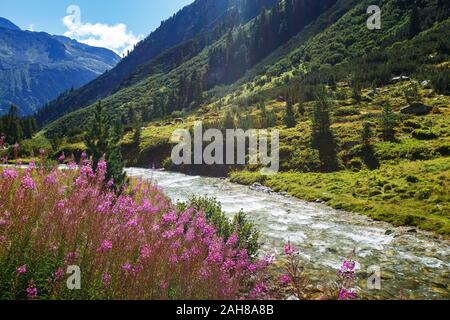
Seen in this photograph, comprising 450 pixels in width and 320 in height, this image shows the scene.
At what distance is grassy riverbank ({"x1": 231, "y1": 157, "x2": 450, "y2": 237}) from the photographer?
59.9 ft

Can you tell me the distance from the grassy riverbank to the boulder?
52.9 ft

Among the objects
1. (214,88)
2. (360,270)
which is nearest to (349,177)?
(360,270)

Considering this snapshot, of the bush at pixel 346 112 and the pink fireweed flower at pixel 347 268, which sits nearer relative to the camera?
the pink fireweed flower at pixel 347 268

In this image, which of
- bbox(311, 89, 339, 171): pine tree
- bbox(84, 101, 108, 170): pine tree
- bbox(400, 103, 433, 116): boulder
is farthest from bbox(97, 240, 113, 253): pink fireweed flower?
bbox(400, 103, 433, 116): boulder

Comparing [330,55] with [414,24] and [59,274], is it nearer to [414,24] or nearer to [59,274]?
[414,24]

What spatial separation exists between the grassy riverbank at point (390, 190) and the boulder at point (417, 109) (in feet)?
52.9

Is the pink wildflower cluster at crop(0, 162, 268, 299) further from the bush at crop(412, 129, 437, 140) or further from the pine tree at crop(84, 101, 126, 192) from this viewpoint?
the bush at crop(412, 129, 437, 140)

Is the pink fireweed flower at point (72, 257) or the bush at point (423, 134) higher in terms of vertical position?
the bush at point (423, 134)

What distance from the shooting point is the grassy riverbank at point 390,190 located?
18.3 meters

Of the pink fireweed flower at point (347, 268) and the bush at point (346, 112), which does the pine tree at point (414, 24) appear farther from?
the pink fireweed flower at point (347, 268)

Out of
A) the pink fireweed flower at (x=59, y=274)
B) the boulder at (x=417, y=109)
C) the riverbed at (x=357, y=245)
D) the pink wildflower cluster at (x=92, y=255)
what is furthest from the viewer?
the boulder at (x=417, y=109)

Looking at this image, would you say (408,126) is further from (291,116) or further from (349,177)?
(291,116)

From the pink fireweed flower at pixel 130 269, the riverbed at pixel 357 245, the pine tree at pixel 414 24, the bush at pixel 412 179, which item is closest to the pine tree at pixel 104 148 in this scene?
the riverbed at pixel 357 245

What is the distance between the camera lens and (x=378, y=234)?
16.0 meters
